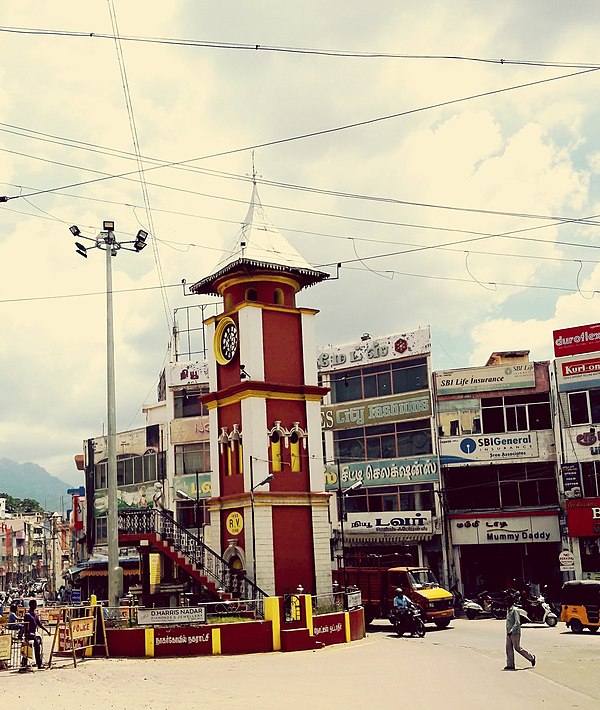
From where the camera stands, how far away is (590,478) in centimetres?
4400

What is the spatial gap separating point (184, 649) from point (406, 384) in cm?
2684

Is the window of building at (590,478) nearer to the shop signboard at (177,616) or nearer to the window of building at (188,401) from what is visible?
the window of building at (188,401)

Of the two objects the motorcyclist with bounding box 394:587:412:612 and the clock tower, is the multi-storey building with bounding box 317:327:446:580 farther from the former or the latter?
the clock tower

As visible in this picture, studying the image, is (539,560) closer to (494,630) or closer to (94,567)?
(494,630)

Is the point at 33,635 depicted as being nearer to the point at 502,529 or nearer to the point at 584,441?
the point at 502,529

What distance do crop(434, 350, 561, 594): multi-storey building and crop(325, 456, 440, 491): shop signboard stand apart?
0.86 m

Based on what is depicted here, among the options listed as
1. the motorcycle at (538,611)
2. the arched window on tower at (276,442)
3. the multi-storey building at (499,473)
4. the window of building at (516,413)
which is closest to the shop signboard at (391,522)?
the multi-storey building at (499,473)

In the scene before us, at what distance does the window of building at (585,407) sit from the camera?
4419cm

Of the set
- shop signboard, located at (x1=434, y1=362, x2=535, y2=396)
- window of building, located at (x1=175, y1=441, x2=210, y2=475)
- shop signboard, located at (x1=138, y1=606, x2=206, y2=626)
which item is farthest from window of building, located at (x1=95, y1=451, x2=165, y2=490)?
shop signboard, located at (x1=138, y1=606, x2=206, y2=626)

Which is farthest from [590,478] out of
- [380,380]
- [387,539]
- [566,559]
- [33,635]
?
[33,635]

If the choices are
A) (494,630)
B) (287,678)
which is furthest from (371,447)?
(287,678)

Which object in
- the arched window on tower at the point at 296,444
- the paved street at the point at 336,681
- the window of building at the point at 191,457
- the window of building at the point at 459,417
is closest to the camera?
the paved street at the point at 336,681

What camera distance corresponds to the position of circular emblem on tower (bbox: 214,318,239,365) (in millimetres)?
32938

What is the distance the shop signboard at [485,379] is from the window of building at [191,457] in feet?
52.7
